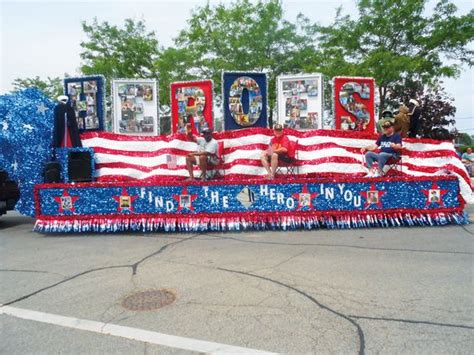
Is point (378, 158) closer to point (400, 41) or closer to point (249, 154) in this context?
point (249, 154)

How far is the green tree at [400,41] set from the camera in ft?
48.6

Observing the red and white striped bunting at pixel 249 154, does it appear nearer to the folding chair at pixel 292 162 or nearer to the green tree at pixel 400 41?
the folding chair at pixel 292 162

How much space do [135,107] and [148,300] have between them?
698 centimetres

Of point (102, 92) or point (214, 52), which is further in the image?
point (214, 52)

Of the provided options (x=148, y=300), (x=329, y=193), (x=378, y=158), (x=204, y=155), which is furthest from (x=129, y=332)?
(x=378, y=158)

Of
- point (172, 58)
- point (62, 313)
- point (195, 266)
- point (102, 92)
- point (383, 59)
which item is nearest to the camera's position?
point (62, 313)

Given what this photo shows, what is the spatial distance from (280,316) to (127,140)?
608 centimetres

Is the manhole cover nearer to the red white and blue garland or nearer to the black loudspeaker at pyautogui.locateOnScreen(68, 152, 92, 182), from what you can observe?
the red white and blue garland

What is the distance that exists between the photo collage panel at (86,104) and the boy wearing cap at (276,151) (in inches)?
186

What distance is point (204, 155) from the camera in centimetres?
761

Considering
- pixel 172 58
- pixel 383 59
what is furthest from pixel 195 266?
pixel 172 58

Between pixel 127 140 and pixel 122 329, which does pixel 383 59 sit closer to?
pixel 127 140

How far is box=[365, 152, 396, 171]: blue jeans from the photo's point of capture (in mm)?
7082

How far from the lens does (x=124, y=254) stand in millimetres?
5234
